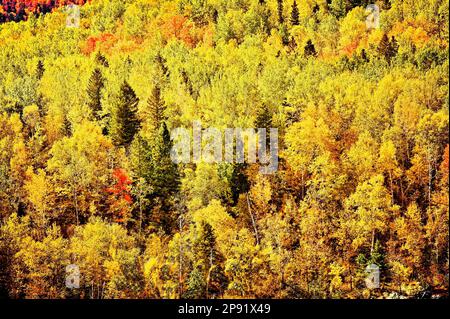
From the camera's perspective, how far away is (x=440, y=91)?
5303 centimetres

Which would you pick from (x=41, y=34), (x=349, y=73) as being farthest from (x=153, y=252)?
(x=41, y=34)

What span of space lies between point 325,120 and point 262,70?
16.9 meters

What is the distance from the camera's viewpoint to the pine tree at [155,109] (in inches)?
2212

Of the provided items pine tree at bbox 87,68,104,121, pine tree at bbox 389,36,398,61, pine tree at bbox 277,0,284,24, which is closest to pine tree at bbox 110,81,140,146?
pine tree at bbox 87,68,104,121

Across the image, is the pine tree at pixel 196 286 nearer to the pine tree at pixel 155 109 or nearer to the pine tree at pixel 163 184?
the pine tree at pixel 163 184

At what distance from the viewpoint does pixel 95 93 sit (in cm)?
6172

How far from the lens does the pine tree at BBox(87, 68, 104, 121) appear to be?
60688mm

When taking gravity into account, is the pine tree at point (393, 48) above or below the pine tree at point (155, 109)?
above

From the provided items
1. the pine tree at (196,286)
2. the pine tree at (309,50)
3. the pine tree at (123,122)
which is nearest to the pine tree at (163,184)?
the pine tree at (123,122)

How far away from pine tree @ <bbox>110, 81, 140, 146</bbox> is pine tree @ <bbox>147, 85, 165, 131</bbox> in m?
1.47

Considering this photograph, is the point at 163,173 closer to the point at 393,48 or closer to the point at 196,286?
the point at 196,286

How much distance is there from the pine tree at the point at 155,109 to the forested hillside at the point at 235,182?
18 centimetres

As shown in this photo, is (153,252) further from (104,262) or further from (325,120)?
(325,120)

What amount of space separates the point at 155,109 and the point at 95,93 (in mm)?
8648
